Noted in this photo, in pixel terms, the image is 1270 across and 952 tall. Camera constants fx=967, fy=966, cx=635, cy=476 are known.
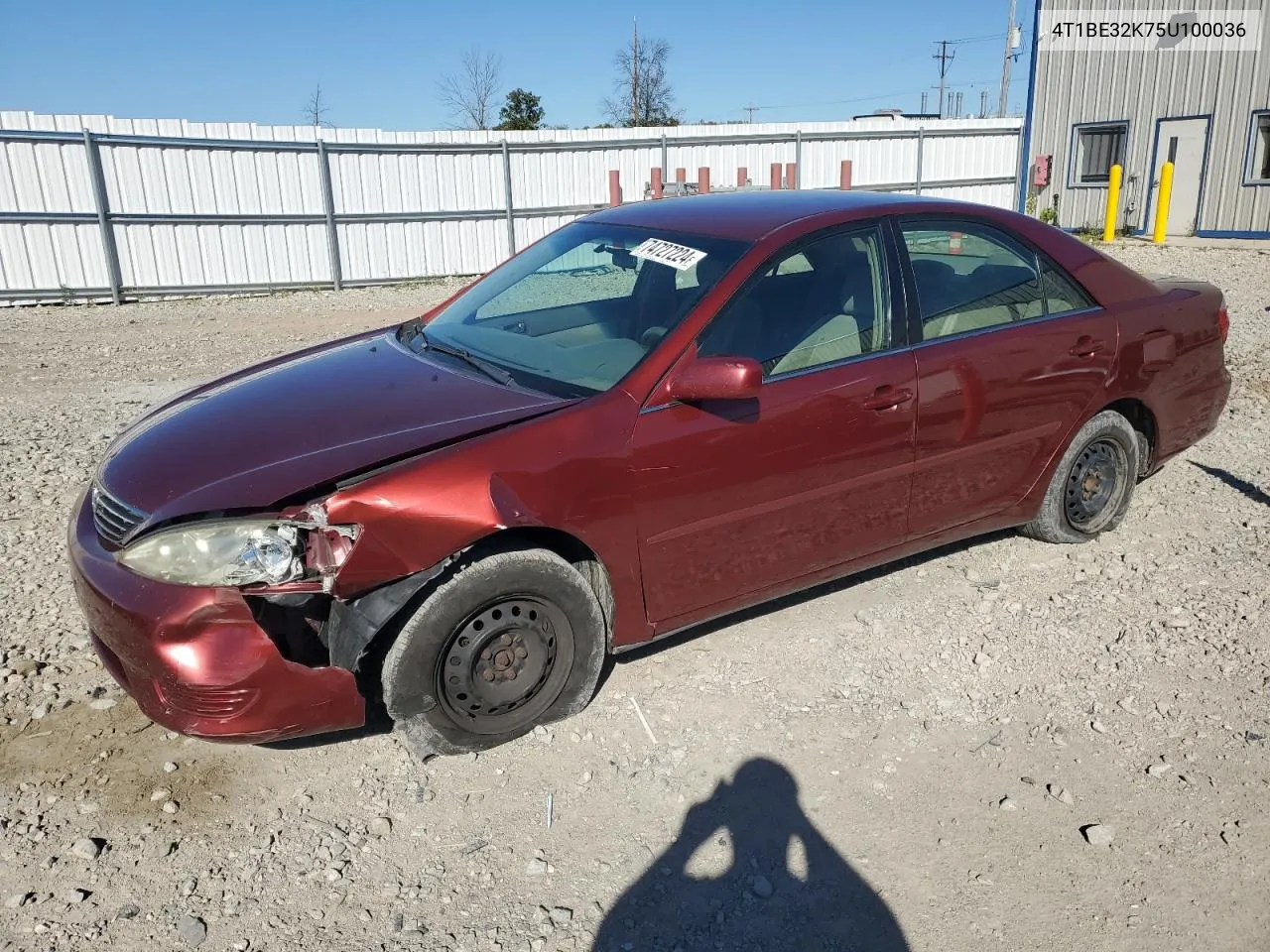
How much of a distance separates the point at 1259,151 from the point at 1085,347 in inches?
739

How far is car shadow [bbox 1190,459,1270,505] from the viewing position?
17.6ft

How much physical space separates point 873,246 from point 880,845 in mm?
2277

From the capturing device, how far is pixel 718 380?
124 inches

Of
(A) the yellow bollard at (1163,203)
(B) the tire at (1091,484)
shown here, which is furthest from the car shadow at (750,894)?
(A) the yellow bollard at (1163,203)

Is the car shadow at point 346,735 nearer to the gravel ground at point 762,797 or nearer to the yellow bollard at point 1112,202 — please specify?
the gravel ground at point 762,797

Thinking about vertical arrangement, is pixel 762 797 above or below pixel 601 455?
below

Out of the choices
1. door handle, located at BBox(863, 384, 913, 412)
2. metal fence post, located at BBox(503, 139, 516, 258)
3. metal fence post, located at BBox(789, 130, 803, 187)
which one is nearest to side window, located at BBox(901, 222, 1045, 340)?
door handle, located at BBox(863, 384, 913, 412)

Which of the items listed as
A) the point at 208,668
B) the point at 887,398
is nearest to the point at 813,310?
the point at 887,398

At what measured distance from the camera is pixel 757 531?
3.51 meters

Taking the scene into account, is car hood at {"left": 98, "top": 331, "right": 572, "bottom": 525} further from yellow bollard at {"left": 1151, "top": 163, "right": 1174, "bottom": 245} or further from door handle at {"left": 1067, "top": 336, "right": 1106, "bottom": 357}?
yellow bollard at {"left": 1151, "top": 163, "right": 1174, "bottom": 245}

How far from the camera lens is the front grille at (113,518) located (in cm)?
294

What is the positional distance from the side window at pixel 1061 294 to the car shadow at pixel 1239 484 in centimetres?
191

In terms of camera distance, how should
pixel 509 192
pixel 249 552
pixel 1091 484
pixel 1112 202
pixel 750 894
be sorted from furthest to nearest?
pixel 1112 202, pixel 509 192, pixel 1091 484, pixel 249 552, pixel 750 894

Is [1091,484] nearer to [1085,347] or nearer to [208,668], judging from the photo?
[1085,347]
